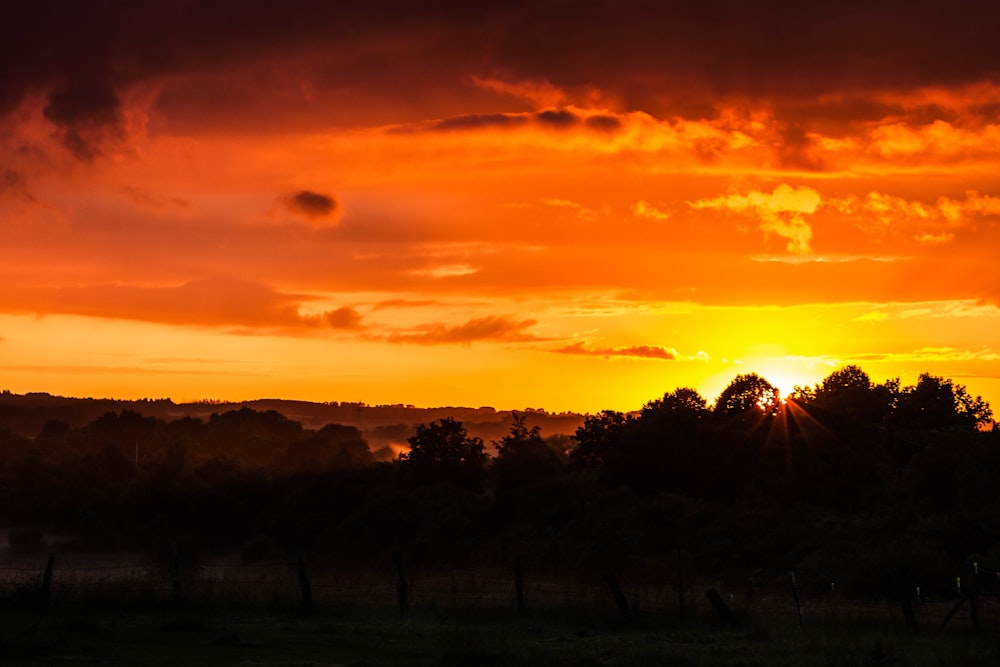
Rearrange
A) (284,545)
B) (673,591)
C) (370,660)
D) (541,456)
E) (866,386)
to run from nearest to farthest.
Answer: (370,660) → (673,591) → (284,545) → (541,456) → (866,386)

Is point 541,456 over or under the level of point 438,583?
over

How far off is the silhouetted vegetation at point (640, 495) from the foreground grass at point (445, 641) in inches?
584

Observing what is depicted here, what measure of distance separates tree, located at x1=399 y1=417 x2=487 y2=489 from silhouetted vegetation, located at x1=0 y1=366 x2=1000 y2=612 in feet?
0.51

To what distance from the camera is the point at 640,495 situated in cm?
7056

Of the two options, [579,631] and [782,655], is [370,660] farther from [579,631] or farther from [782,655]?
[782,655]

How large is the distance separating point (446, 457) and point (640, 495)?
16.8 metres

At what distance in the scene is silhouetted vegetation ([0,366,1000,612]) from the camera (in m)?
56.9

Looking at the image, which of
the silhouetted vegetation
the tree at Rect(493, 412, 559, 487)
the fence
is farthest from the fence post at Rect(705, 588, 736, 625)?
the tree at Rect(493, 412, 559, 487)

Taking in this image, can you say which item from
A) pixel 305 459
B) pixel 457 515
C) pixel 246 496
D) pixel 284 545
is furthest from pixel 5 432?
pixel 457 515

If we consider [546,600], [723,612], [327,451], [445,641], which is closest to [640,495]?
[546,600]

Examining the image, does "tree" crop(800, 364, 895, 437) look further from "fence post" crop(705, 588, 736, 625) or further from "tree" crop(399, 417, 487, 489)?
"fence post" crop(705, 588, 736, 625)

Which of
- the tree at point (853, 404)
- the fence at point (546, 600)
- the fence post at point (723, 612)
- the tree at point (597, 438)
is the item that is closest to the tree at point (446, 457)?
the tree at point (597, 438)

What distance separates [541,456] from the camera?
76.9m

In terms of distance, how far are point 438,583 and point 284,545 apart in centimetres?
2344
